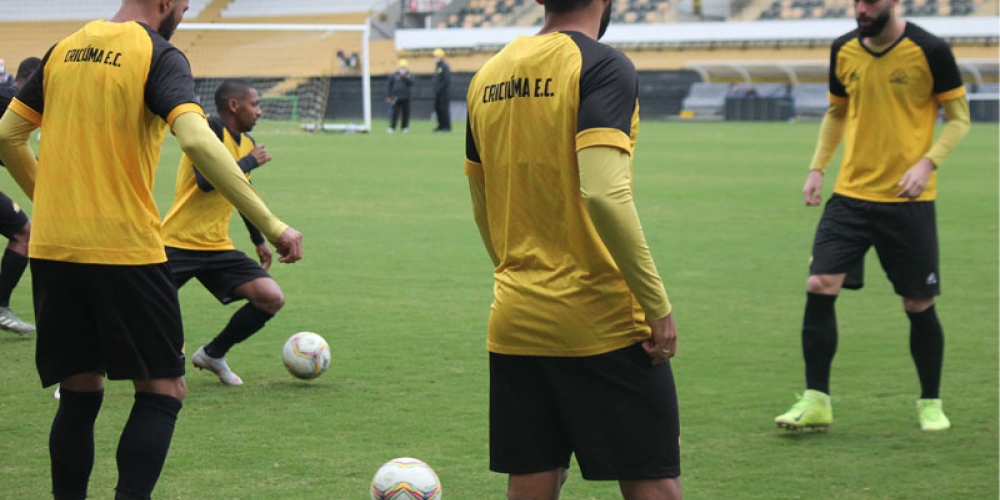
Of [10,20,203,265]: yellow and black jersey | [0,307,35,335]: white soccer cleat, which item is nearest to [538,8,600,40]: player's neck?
[10,20,203,265]: yellow and black jersey

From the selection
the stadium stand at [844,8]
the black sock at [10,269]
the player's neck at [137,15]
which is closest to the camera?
the player's neck at [137,15]

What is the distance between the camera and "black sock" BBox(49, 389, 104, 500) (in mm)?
4324

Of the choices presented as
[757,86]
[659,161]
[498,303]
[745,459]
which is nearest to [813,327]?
[745,459]

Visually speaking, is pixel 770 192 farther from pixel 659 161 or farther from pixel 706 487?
pixel 706 487

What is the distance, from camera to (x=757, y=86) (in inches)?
1689

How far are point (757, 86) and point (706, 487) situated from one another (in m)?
39.1

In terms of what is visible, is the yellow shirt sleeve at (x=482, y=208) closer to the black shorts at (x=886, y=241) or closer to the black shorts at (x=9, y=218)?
the black shorts at (x=886, y=241)

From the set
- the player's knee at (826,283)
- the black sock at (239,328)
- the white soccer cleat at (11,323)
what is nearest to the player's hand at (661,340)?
the player's knee at (826,283)

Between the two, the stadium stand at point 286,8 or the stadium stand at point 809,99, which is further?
the stadium stand at point 809,99

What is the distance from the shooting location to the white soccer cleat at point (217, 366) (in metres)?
6.87

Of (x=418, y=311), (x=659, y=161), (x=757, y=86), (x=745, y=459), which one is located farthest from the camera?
(x=757, y=86)

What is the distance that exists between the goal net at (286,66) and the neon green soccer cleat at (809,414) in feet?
70.9

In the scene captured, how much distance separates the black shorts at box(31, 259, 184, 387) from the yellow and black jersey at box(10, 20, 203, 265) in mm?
59

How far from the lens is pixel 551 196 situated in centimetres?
334
